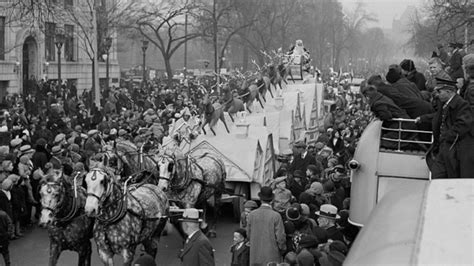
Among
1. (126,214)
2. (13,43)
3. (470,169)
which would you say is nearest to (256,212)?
(126,214)

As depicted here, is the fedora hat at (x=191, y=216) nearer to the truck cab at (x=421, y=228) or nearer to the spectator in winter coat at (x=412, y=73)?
the truck cab at (x=421, y=228)

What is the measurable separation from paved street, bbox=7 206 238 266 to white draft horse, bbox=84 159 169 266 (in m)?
2.15

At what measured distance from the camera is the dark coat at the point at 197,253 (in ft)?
23.3

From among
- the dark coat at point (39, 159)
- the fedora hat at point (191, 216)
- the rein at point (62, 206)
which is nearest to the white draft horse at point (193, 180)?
the rein at point (62, 206)

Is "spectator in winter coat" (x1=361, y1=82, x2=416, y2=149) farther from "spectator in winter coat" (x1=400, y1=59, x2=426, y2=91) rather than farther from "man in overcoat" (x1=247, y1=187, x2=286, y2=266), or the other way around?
"spectator in winter coat" (x1=400, y1=59, x2=426, y2=91)

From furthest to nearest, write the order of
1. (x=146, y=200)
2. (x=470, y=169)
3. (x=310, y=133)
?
(x=310, y=133) → (x=146, y=200) → (x=470, y=169)

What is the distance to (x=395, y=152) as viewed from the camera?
6.47 metres

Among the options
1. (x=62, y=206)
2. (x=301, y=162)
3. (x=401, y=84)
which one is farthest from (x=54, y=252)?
(x=301, y=162)

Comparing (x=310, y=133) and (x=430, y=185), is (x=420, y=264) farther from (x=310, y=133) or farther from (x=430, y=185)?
(x=310, y=133)

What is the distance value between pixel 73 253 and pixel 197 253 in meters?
6.00

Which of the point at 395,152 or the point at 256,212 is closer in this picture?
the point at 395,152

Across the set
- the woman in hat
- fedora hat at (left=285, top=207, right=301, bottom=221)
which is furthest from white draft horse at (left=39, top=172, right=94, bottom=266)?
fedora hat at (left=285, top=207, right=301, bottom=221)

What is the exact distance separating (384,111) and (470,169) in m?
1.42

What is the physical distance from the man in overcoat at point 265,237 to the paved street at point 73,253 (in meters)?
3.70
